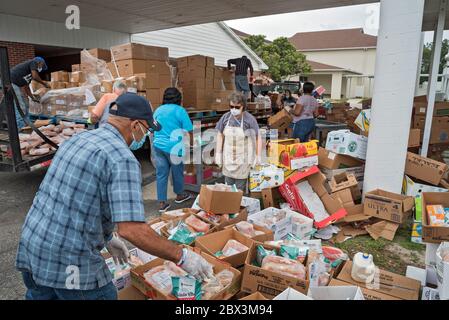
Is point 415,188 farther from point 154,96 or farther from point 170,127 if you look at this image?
point 154,96

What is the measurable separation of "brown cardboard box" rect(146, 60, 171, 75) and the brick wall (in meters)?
6.10

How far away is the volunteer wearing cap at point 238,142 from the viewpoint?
4164mm

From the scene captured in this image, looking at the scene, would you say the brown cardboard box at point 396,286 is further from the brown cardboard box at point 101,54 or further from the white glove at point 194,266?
the brown cardboard box at point 101,54

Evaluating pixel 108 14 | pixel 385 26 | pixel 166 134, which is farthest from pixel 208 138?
pixel 108 14

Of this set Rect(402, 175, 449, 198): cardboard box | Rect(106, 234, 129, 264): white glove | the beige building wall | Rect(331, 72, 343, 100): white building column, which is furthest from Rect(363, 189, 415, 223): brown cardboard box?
the beige building wall

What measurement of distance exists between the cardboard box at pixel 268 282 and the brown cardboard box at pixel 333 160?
9.24 feet

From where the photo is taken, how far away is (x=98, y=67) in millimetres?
6555

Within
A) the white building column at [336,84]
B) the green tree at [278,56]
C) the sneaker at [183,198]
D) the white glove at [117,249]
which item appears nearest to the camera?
the white glove at [117,249]

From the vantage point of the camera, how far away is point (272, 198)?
4.39 metres

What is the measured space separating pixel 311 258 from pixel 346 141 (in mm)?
2610

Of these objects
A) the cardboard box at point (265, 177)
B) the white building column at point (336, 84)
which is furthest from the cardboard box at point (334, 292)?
the white building column at point (336, 84)

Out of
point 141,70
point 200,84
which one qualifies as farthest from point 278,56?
point 141,70

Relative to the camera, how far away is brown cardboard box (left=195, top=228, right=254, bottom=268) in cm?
261

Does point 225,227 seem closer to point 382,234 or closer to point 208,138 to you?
point 382,234
